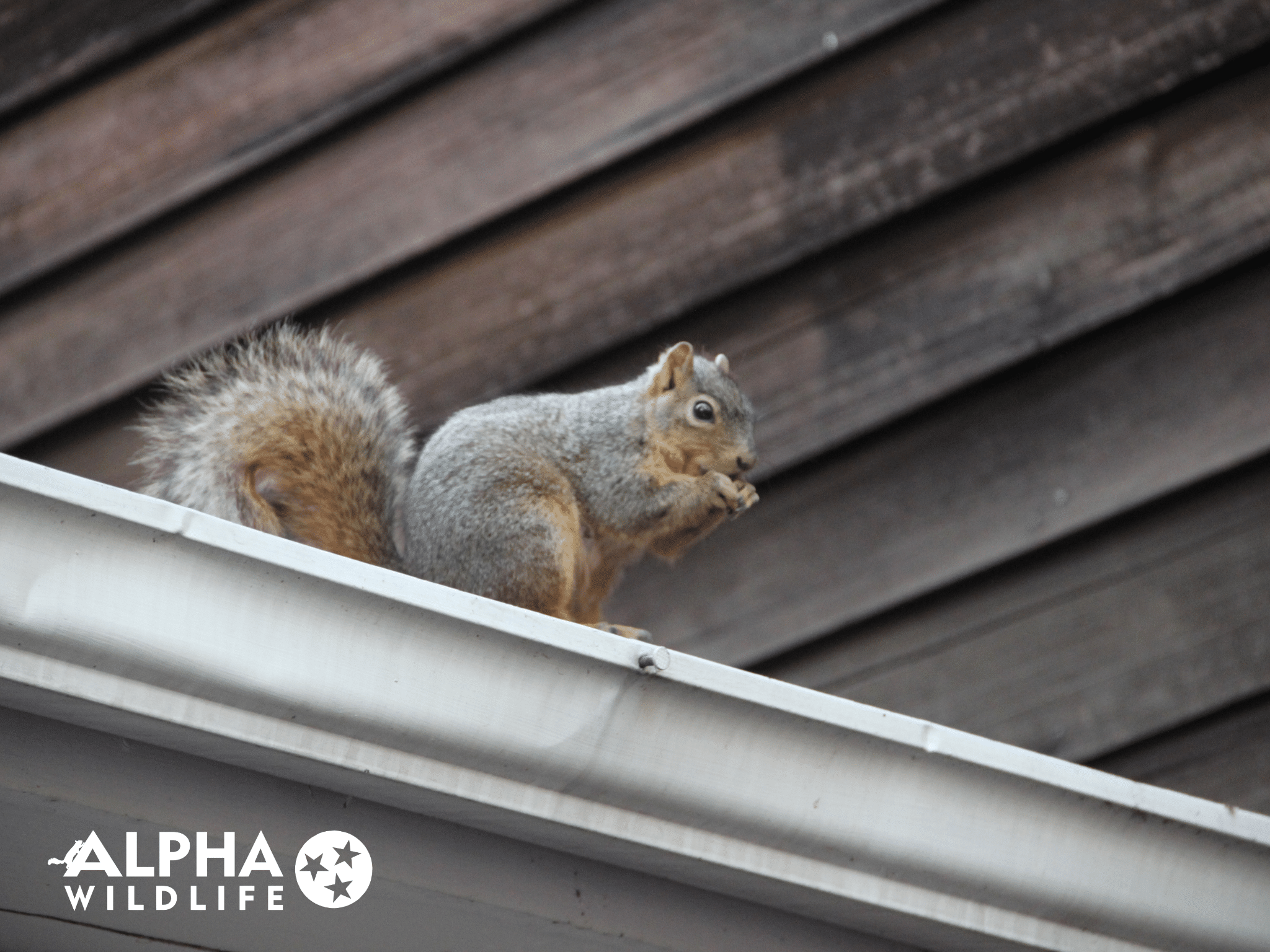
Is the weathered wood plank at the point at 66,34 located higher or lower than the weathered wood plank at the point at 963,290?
higher

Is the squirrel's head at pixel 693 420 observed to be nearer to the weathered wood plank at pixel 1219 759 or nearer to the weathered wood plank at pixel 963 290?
the weathered wood plank at pixel 963 290

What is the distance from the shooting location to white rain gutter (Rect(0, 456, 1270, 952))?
53cm

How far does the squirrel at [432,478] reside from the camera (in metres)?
0.80

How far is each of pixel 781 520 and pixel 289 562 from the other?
807 millimetres

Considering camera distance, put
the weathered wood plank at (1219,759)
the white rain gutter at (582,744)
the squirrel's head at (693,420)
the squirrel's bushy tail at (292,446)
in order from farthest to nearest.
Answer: the weathered wood plank at (1219,759) → the squirrel's head at (693,420) → the squirrel's bushy tail at (292,446) → the white rain gutter at (582,744)

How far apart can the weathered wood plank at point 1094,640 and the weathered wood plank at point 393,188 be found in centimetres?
66

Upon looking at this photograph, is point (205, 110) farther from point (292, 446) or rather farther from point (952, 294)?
point (952, 294)

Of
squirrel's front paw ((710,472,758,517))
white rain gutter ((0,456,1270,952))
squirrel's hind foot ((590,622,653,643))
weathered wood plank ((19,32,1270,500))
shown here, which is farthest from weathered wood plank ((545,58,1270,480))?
white rain gutter ((0,456,1270,952))

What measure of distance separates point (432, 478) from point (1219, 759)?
97 centimetres

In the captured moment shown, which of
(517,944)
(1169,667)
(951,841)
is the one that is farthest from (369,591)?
(1169,667)

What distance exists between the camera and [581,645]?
0.60m

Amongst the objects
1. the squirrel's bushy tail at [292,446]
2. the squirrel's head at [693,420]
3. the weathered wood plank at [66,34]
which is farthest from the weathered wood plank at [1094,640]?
the weathered wood plank at [66,34]

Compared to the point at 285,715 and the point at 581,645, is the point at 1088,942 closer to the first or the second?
the point at 581,645

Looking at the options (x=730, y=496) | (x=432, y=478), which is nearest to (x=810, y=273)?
(x=730, y=496)
